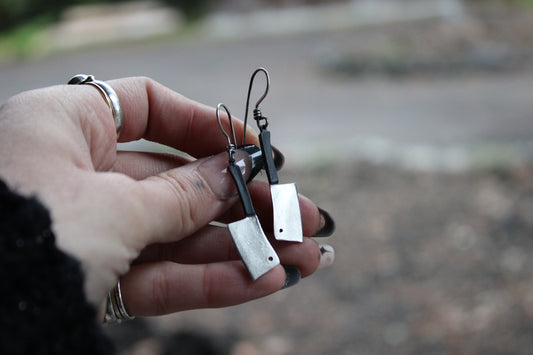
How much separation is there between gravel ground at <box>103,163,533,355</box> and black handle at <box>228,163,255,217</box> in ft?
3.86

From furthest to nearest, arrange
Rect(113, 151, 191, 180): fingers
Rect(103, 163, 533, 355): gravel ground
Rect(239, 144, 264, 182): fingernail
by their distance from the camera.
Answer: Rect(103, 163, 533, 355): gravel ground, Rect(113, 151, 191, 180): fingers, Rect(239, 144, 264, 182): fingernail

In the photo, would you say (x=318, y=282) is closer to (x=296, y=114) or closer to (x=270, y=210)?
(x=270, y=210)

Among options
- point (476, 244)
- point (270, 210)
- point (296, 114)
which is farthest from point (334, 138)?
point (270, 210)

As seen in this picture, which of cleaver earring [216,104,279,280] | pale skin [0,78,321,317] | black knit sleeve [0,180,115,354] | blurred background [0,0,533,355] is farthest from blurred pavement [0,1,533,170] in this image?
black knit sleeve [0,180,115,354]

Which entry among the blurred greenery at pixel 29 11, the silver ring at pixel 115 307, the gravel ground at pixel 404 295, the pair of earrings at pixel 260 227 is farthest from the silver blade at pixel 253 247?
the blurred greenery at pixel 29 11

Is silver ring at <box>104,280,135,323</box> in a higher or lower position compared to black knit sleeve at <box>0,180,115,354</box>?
lower

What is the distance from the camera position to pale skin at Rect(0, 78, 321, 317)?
102 cm

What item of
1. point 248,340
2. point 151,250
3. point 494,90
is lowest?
point 494,90

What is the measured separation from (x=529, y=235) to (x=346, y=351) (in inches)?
45.3

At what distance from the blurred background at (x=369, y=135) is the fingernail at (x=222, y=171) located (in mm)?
1204

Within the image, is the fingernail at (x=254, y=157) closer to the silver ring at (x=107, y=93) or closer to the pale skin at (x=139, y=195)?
the pale skin at (x=139, y=195)

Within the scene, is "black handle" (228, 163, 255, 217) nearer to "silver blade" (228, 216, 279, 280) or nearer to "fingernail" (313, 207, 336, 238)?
"silver blade" (228, 216, 279, 280)

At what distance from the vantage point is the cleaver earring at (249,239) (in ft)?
3.95

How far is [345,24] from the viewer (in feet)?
33.6
